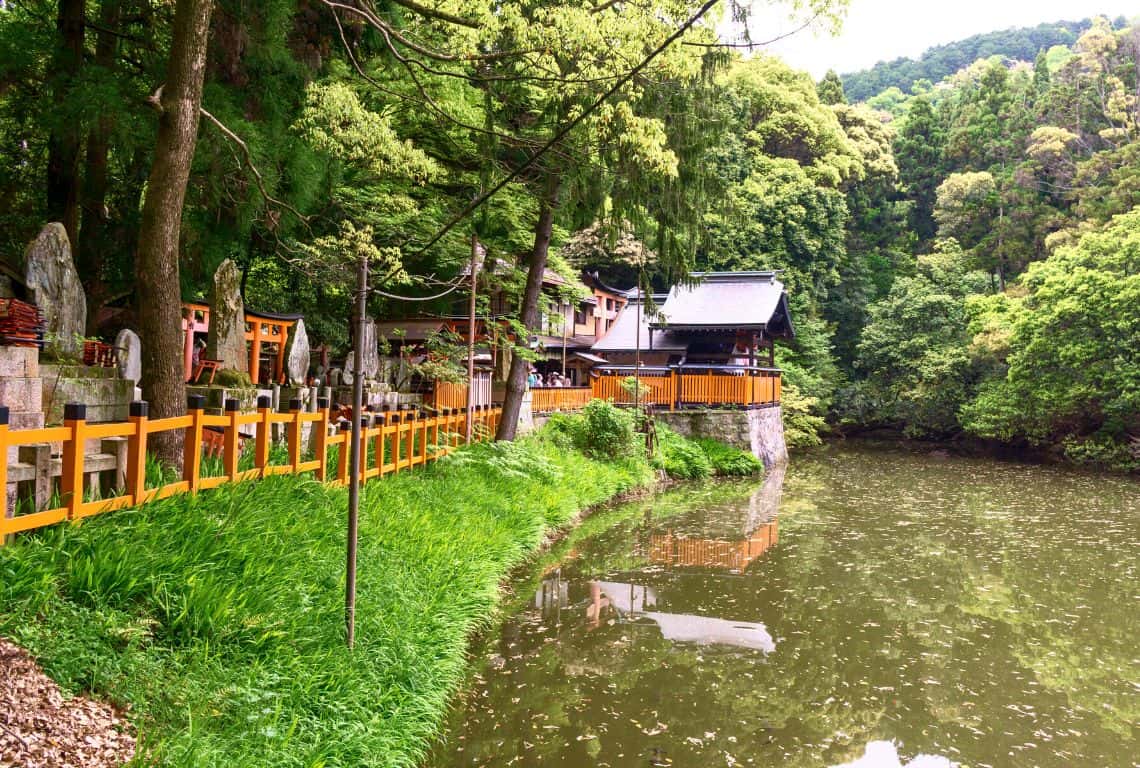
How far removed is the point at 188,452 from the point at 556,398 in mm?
14668

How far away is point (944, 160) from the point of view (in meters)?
42.6

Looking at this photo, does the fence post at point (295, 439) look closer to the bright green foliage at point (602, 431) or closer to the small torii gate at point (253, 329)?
the small torii gate at point (253, 329)

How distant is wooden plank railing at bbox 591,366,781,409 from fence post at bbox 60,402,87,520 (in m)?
18.2

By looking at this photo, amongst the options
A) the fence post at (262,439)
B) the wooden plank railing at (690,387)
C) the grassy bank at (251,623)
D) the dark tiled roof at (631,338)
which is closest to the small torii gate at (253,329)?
the fence post at (262,439)

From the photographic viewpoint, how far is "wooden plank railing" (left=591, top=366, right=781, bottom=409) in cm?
2273

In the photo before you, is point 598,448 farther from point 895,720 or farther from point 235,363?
point 895,720

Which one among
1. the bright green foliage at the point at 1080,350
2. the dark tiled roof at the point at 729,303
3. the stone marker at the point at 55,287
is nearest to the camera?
the stone marker at the point at 55,287

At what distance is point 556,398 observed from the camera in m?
20.2

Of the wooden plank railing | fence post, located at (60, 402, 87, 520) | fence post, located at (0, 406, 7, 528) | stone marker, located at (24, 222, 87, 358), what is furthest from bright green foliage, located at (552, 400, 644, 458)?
fence post, located at (0, 406, 7, 528)

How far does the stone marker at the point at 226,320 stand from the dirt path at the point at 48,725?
669 centimetres

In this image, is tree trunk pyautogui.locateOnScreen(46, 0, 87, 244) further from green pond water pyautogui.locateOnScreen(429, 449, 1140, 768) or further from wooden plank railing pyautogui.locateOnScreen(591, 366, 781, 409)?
wooden plank railing pyautogui.locateOnScreen(591, 366, 781, 409)

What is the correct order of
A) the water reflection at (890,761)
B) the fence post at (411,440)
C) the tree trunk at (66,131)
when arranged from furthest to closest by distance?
the fence post at (411,440) → the tree trunk at (66,131) → the water reflection at (890,761)

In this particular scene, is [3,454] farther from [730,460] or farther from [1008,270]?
[1008,270]

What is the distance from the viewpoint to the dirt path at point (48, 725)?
121 inches
